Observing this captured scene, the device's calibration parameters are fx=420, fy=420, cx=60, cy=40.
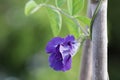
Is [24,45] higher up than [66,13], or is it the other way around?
[66,13]

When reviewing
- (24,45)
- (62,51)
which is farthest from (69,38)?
(24,45)

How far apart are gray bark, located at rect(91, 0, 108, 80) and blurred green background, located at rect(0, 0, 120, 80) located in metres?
2.18

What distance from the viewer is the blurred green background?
117 inches

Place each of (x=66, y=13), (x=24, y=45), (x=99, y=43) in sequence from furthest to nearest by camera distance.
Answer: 1. (x=24, y=45)
2. (x=66, y=13)
3. (x=99, y=43)

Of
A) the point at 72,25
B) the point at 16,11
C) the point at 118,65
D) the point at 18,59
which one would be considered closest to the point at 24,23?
the point at 16,11

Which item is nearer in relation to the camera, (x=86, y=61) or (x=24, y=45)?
(x=86, y=61)

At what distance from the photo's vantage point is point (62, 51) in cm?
72

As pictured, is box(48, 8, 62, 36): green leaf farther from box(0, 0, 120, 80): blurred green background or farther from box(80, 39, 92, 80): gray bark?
box(0, 0, 120, 80): blurred green background

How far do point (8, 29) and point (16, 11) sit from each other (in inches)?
6.1

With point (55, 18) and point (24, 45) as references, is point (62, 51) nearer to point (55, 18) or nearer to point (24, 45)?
point (55, 18)

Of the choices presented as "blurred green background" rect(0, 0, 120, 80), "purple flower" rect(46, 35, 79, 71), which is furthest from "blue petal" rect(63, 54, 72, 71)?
"blurred green background" rect(0, 0, 120, 80)

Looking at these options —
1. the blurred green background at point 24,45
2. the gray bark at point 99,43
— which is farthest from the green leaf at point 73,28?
the blurred green background at point 24,45

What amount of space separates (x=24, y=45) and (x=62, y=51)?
7.85 ft

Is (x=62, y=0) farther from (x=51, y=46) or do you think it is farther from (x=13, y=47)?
(x=13, y=47)
